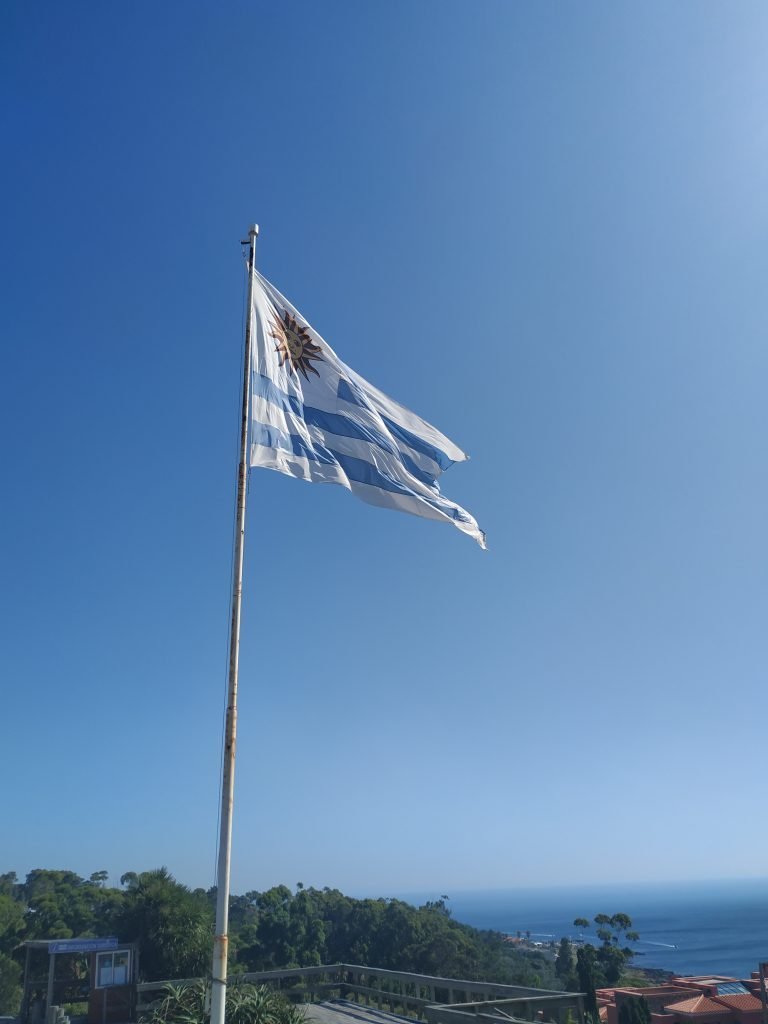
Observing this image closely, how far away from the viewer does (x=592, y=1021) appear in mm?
10312

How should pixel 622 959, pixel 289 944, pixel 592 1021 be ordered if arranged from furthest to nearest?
1. pixel 622 959
2. pixel 289 944
3. pixel 592 1021

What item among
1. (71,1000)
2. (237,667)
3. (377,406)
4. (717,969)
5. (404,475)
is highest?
(377,406)

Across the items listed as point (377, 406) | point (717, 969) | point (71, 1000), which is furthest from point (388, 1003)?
point (717, 969)

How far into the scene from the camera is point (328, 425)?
10.1 metres

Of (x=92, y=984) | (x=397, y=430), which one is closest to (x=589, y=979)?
(x=92, y=984)

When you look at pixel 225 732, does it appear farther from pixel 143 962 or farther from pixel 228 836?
pixel 143 962

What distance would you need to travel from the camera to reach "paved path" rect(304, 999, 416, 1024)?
12.3 meters

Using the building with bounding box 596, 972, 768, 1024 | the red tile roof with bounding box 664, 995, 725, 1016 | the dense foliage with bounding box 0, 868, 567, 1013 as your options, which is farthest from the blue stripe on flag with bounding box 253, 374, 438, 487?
the red tile roof with bounding box 664, 995, 725, 1016

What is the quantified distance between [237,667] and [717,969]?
7505 inches

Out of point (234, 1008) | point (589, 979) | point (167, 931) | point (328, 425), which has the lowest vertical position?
point (589, 979)

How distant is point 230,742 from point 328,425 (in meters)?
4.31

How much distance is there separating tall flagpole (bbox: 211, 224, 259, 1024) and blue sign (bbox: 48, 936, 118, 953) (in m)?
9.64

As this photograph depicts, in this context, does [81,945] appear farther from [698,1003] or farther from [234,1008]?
[698,1003]

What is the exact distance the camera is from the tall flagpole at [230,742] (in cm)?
671
